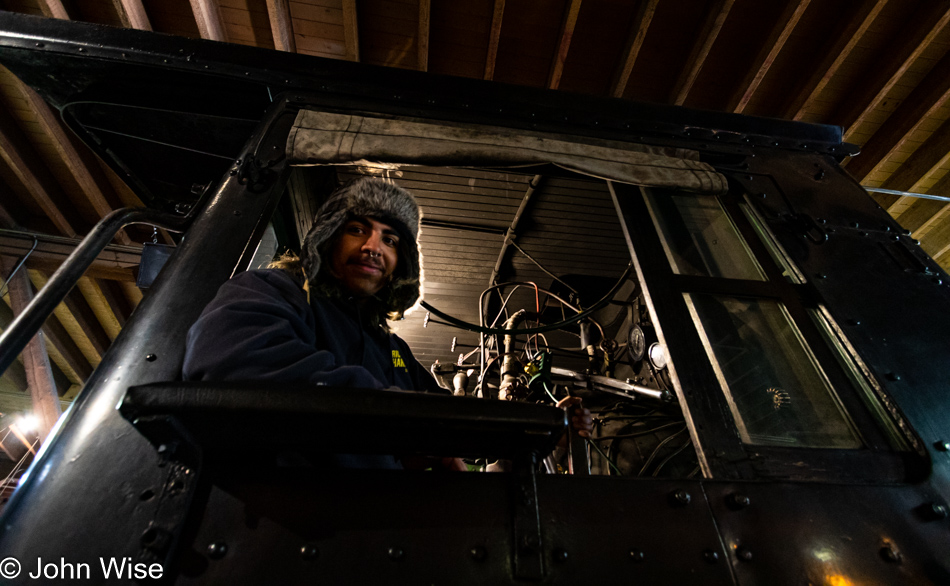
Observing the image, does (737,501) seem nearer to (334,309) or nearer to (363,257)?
(334,309)

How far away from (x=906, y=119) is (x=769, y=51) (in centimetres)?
229

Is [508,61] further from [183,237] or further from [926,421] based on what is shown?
[926,421]

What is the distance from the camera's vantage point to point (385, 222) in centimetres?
225

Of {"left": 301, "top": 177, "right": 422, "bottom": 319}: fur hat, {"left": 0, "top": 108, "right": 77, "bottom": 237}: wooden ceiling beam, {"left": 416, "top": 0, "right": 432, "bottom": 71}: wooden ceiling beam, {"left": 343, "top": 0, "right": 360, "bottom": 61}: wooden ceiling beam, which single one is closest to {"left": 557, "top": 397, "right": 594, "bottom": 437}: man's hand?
{"left": 301, "top": 177, "right": 422, "bottom": 319}: fur hat

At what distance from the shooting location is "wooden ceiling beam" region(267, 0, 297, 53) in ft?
9.98

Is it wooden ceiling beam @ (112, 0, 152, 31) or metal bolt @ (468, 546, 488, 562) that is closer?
metal bolt @ (468, 546, 488, 562)

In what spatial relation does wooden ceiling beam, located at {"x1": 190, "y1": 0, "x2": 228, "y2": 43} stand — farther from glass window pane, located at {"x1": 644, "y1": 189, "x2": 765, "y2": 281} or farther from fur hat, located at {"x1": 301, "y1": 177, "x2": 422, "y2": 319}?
glass window pane, located at {"x1": 644, "y1": 189, "x2": 765, "y2": 281}

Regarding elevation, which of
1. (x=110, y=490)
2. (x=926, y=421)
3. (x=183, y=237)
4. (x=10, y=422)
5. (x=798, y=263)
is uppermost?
(x=10, y=422)

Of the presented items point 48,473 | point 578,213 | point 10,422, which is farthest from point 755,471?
point 10,422

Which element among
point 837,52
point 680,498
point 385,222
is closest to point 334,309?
point 385,222

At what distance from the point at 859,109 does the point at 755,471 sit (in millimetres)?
4662

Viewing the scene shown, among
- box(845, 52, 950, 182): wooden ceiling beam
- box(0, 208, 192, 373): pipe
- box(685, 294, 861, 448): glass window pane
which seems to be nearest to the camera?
box(0, 208, 192, 373): pipe

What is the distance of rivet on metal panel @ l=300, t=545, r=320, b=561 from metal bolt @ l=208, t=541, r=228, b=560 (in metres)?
0.21

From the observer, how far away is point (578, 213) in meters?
4.74
